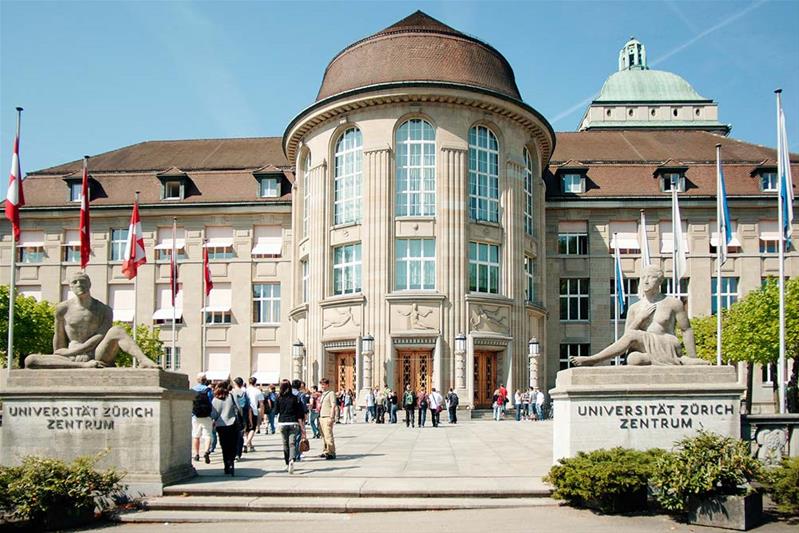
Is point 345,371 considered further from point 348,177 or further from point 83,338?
point 83,338

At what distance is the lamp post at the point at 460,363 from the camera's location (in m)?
37.3

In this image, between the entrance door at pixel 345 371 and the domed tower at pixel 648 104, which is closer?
the entrance door at pixel 345 371

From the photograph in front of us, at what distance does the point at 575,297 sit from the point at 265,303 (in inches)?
706

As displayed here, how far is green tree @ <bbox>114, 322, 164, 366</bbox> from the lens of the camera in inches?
1696

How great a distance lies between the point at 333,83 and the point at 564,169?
15437 millimetres

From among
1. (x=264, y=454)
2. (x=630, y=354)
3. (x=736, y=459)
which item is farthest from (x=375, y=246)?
(x=736, y=459)

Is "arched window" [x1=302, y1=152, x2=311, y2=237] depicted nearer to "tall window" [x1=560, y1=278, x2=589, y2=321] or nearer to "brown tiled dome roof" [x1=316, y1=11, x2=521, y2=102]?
"brown tiled dome roof" [x1=316, y1=11, x2=521, y2=102]

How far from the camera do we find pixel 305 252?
142 feet

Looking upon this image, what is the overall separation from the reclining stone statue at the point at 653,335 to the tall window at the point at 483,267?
2498cm

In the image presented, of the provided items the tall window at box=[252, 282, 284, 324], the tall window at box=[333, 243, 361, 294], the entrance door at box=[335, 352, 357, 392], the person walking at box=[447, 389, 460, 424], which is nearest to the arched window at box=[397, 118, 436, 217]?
the tall window at box=[333, 243, 361, 294]

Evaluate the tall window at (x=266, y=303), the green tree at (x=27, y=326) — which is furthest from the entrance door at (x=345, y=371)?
the green tree at (x=27, y=326)

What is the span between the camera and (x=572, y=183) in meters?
49.8

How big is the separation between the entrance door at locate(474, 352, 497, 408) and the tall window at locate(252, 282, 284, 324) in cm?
1411

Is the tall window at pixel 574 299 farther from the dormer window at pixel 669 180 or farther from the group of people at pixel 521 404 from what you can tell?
the group of people at pixel 521 404
